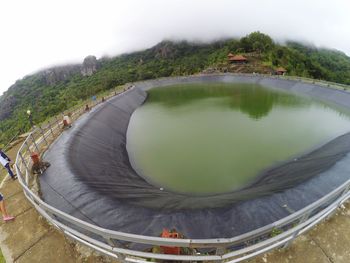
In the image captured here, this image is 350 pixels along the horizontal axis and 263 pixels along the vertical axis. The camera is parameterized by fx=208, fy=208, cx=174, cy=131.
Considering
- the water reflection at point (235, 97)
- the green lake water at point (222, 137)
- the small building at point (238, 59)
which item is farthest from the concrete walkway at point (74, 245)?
the small building at point (238, 59)

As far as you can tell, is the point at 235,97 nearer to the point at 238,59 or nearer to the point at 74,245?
the point at 238,59

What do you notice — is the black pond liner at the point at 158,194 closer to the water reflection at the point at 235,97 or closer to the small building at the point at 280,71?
the water reflection at the point at 235,97

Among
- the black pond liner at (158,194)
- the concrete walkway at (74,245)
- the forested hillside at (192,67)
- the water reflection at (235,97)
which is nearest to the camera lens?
the concrete walkway at (74,245)

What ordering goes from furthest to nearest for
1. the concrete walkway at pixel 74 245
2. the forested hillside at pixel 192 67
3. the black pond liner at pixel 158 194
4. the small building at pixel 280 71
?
the forested hillside at pixel 192 67
the small building at pixel 280 71
the black pond liner at pixel 158 194
the concrete walkway at pixel 74 245

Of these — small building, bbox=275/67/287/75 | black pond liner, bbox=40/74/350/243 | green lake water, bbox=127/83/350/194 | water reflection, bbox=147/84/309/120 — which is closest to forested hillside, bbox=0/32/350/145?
small building, bbox=275/67/287/75

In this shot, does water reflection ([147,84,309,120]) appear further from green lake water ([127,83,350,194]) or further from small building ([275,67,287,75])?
small building ([275,67,287,75])

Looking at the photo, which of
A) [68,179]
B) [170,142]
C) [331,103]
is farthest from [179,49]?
[68,179]

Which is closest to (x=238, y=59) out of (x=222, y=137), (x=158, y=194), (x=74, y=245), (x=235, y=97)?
(x=235, y=97)
